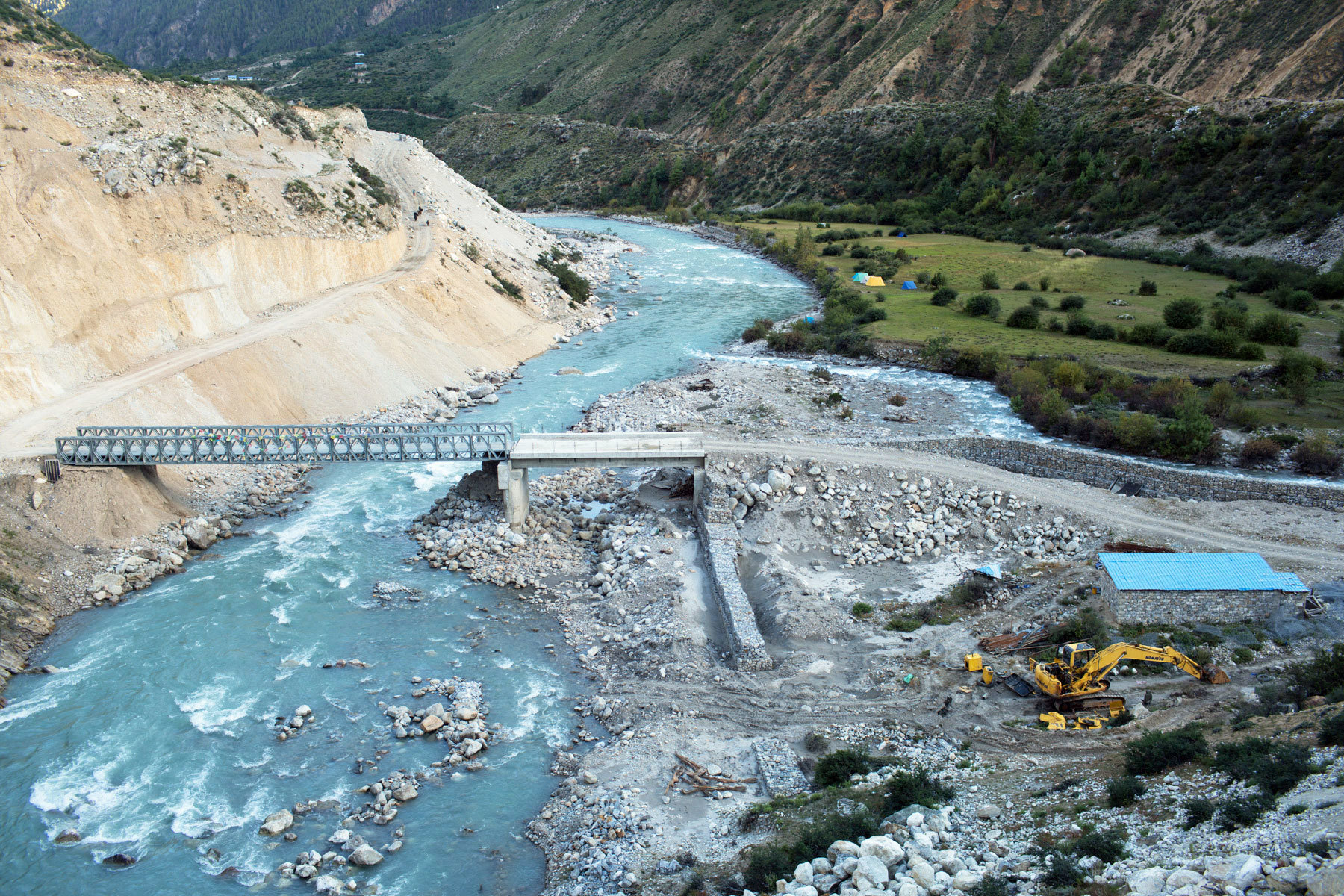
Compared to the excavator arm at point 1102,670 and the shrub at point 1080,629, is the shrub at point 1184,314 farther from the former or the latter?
the excavator arm at point 1102,670

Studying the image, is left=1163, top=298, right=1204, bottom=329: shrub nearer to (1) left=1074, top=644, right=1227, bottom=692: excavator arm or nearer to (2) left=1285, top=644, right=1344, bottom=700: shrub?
(1) left=1074, top=644, right=1227, bottom=692: excavator arm

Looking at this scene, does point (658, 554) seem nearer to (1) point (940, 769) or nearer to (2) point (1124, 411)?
(1) point (940, 769)

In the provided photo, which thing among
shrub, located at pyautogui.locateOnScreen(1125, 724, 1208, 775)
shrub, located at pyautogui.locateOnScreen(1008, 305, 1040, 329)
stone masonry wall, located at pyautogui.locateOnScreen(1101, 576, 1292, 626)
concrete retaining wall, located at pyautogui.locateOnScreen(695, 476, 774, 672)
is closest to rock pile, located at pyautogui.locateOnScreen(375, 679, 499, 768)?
concrete retaining wall, located at pyautogui.locateOnScreen(695, 476, 774, 672)

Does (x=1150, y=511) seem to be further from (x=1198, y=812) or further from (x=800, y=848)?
(x=800, y=848)

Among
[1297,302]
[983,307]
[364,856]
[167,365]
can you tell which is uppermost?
[1297,302]

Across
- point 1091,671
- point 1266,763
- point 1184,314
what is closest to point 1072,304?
point 1184,314

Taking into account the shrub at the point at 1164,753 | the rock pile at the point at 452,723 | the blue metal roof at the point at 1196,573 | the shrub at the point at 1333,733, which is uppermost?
the shrub at the point at 1333,733

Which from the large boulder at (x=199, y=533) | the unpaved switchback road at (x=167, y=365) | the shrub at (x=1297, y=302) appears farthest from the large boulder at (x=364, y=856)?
the shrub at (x=1297, y=302)
